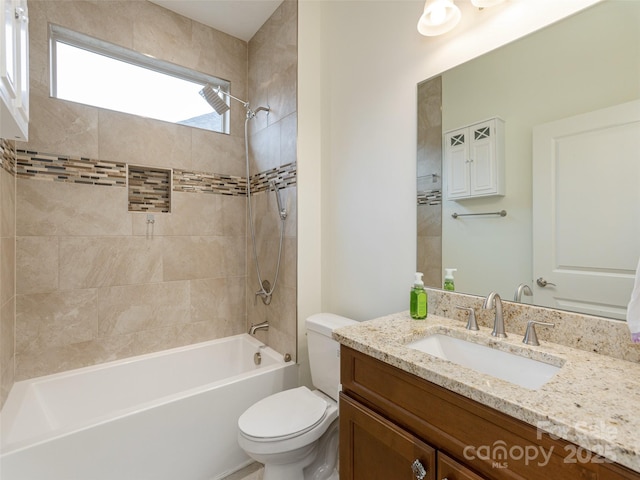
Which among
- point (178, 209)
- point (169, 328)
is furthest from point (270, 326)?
point (178, 209)

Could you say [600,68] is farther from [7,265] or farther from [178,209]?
[7,265]

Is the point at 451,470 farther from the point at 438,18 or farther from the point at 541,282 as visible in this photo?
the point at 438,18

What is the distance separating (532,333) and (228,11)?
2.66 metres

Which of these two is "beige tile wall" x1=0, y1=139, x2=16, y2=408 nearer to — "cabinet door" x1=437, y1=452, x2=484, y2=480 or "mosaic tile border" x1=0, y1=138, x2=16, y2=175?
"mosaic tile border" x1=0, y1=138, x2=16, y2=175

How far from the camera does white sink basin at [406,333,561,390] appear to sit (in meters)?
0.91

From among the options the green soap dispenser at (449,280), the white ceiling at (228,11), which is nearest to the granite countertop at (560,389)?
the green soap dispenser at (449,280)

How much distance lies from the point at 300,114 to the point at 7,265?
70.7 inches

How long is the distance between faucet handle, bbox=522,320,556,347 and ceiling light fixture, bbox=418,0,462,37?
1.23 meters

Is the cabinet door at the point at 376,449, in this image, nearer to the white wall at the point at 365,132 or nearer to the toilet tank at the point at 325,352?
the toilet tank at the point at 325,352

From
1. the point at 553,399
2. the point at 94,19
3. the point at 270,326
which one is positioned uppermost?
the point at 94,19

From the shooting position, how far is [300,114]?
1.97 meters

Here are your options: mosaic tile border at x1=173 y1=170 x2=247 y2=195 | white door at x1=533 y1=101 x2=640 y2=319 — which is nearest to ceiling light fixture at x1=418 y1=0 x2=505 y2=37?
white door at x1=533 y1=101 x2=640 y2=319

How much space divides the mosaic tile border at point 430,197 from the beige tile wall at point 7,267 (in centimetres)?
196

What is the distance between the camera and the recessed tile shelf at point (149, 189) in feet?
6.73
